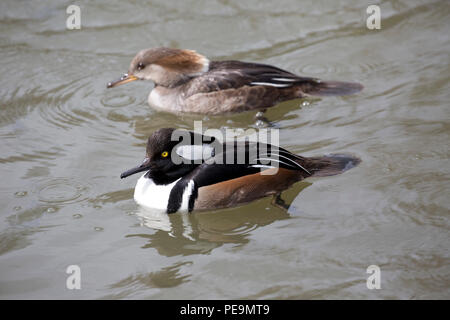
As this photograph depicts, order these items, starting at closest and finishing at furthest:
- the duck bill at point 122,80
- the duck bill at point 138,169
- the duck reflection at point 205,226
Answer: the duck reflection at point 205,226, the duck bill at point 138,169, the duck bill at point 122,80

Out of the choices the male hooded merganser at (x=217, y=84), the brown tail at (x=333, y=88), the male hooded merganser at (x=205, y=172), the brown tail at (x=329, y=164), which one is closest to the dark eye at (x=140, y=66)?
the male hooded merganser at (x=217, y=84)

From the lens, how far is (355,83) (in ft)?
27.6

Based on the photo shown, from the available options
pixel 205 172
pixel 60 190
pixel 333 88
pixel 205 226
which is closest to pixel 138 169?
pixel 205 172

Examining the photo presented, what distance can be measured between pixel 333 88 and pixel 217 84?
1.50 m

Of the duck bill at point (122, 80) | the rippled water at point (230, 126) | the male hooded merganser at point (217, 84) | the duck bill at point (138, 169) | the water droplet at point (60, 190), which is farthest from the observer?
the duck bill at point (122, 80)

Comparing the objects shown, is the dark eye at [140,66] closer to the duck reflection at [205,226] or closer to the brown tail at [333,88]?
the brown tail at [333,88]

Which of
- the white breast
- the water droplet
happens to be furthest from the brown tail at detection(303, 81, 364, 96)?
the water droplet

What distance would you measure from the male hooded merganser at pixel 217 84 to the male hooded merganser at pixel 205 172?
6.82ft

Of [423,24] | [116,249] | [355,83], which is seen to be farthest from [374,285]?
[423,24]

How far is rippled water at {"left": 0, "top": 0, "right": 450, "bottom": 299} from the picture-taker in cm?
523

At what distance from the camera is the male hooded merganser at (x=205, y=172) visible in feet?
19.8

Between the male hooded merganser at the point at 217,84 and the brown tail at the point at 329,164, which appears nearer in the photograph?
the brown tail at the point at 329,164

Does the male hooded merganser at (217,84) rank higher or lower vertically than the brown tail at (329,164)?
higher

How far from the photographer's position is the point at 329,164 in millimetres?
6547
